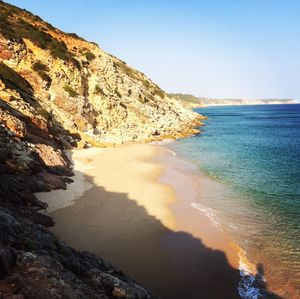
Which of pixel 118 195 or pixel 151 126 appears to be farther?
pixel 151 126

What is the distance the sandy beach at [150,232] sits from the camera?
1369 cm

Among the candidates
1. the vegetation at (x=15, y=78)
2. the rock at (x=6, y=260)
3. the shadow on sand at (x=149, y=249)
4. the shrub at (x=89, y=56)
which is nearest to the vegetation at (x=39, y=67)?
the vegetation at (x=15, y=78)

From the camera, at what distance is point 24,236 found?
29.3ft

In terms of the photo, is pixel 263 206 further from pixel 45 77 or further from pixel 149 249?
pixel 45 77

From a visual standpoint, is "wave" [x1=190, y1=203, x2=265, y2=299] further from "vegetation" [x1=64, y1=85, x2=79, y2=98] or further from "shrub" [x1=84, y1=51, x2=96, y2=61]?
"shrub" [x1=84, y1=51, x2=96, y2=61]

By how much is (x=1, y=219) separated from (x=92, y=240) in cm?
818

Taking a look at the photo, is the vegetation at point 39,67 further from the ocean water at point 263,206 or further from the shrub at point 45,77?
the ocean water at point 263,206

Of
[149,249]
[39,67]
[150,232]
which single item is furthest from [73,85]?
[149,249]

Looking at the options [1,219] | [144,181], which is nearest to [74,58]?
[144,181]

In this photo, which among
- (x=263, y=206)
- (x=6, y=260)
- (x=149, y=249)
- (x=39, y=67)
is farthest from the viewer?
(x=39, y=67)

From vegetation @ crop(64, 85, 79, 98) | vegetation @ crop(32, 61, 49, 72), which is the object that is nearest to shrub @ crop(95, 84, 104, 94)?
vegetation @ crop(64, 85, 79, 98)

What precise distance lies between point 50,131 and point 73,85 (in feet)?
A: 70.1

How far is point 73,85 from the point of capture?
2122 inches

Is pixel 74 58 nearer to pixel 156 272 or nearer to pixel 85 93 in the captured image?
pixel 85 93
